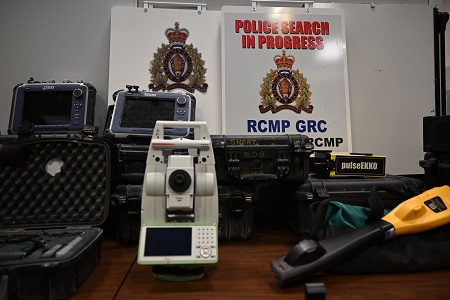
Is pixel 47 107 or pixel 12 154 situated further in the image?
pixel 47 107

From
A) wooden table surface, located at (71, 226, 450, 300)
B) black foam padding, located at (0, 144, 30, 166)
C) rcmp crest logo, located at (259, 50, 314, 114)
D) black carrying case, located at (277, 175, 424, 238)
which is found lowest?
wooden table surface, located at (71, 226, 450, 300)

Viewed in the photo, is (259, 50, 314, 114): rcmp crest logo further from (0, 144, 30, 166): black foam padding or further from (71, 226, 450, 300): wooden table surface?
(0, 144, 30, 166): black foam padding

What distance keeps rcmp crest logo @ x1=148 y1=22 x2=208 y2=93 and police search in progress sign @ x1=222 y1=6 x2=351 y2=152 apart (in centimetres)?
15

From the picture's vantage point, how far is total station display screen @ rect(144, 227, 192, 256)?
703mm

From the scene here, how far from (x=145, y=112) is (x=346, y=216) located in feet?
2.95

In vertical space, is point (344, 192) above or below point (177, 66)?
below

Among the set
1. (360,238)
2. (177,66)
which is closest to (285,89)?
(177,66)

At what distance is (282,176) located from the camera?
1015mm

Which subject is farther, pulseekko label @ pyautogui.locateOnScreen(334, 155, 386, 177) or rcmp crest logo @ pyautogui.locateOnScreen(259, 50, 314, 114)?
rcmp crest logo @ pyautogui.locateOnScreen(259, 50, 314, 114)

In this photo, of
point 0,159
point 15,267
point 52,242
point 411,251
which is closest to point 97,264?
point 52,242

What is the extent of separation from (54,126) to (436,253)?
1.50 metres

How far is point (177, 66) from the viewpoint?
1.52 metres

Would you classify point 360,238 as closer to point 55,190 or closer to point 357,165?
point 357,165

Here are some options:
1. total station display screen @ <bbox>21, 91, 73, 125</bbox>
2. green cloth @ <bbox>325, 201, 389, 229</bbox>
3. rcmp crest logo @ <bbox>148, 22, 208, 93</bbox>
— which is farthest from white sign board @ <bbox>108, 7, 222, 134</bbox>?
green cloth @ <bbox>325, 201, 389, 229</bbox>
